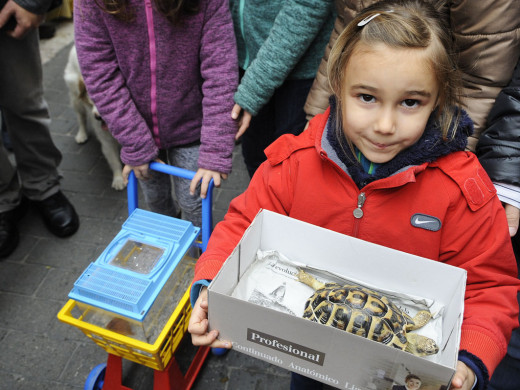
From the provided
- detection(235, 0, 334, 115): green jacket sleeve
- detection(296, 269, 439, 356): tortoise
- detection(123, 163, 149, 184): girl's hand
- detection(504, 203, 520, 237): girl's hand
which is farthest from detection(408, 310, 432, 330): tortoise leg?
detection(123, 163, 149, 184): girl's hand

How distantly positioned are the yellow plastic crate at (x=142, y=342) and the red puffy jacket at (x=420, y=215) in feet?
1.50

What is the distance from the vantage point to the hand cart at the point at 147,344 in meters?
1.73

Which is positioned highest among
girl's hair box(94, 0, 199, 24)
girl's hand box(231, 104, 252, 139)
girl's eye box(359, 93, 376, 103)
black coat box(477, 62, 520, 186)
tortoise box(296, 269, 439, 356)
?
girl's hair box(94, 0, 199, 24)

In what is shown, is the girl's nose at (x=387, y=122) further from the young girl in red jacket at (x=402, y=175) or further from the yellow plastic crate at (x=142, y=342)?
the yellow plastic crate at (x=142, y=342)

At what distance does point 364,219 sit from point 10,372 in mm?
2227

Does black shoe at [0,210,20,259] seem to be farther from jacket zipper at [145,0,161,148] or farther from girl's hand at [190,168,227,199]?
girl's hand at [190,168,227,199]

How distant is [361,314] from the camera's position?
1.31 m

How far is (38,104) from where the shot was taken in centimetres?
302

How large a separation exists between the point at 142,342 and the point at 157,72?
1.18m

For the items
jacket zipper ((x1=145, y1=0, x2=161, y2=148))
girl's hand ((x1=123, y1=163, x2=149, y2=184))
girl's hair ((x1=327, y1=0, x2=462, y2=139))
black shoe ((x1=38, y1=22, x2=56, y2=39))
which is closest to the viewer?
girl's hair ((x1=327, y1=0, x2=462, y2=139))

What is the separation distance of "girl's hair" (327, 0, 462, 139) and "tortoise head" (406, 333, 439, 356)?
0.63 m

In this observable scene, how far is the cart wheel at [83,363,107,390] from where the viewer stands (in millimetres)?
2217

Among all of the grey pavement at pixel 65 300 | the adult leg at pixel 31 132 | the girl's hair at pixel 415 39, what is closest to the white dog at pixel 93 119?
the grey pavement at pixel 65 300

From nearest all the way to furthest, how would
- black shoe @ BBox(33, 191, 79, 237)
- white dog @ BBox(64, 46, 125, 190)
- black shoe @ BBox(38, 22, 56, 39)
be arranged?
black shoe @ BBox(33, 191, 79, 237)
white dog @ BBox(64, 46, 125, 190)
black shoe @ BBox(38, 22, 56, 39)
